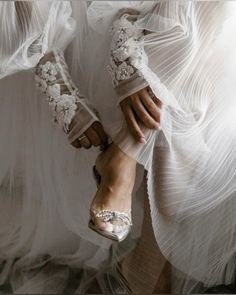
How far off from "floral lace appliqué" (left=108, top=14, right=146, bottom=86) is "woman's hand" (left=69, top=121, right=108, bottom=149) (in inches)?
3.0

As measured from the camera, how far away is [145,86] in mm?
779

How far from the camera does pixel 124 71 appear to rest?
78 cm

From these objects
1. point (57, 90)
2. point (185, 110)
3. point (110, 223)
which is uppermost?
→ point (57, 90)

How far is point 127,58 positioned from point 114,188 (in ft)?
0.65

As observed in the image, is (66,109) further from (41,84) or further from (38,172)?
(38,172)

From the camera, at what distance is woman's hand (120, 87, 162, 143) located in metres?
0.79

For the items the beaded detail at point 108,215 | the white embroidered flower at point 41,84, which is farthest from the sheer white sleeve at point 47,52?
the beaded detail at point 108,215

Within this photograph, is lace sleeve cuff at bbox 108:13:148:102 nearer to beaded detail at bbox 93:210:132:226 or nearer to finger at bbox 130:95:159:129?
finger at bbox 130:95:159:129

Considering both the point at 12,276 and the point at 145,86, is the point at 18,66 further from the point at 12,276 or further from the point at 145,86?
the point at 12,276

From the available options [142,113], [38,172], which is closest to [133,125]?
[142,113]

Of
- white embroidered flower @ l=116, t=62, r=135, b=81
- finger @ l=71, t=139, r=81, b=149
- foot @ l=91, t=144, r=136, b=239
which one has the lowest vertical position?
foot @ l=91, t=144, r=136, b=239

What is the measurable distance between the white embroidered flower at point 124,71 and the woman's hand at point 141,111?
0.03m

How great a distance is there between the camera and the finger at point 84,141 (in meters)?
0.83

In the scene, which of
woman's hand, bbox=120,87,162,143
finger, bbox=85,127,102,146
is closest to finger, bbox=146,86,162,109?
woman's hand, bbox=120,87,162,143
